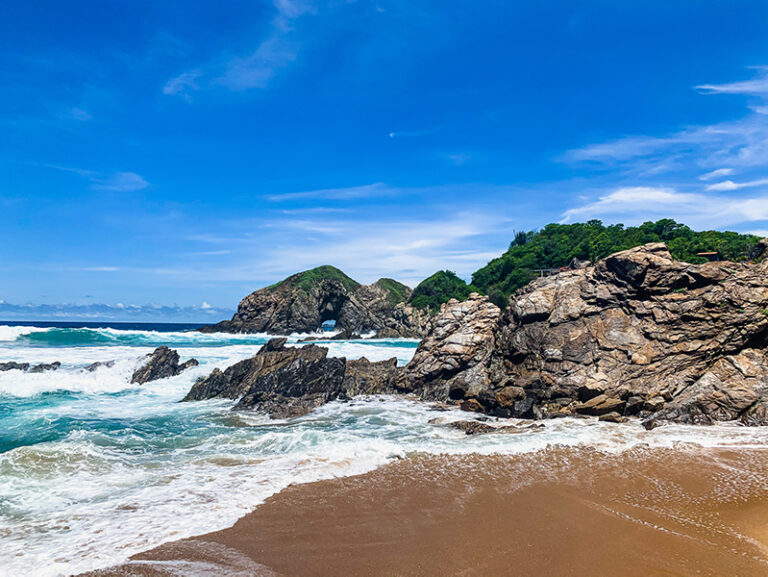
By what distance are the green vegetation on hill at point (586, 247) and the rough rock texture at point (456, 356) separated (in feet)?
85.6

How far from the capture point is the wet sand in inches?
240

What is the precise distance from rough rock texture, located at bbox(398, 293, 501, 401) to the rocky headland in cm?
7

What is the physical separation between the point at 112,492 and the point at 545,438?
11167 mm

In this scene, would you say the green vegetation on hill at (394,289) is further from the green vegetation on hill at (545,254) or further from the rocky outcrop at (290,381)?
the rocky outcrop at (290,381)

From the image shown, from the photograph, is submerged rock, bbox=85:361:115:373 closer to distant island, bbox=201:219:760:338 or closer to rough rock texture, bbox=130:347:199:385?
rough rock texture, bbox=130:347:199:385

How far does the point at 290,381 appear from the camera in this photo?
68.7 ft

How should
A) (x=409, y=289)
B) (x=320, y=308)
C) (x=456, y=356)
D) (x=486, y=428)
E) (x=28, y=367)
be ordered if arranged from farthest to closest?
(x=409, y=289) → (x=320, y=308) → (x=28, y=367) → (x=456, y=356) → (x=486, y=428)

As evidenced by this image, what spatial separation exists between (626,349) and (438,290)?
183ft

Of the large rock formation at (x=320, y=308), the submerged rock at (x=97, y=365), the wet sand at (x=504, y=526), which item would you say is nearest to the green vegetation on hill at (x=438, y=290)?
the large rock formation at (x=320, y=308)

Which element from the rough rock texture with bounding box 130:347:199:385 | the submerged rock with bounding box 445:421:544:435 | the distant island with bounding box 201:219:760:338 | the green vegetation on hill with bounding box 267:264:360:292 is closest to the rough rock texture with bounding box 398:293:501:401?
the submerged rock with bounding box 445:421:544:435

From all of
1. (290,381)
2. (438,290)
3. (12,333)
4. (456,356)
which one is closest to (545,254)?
A: (438,290)

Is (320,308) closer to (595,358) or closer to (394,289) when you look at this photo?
(394,289)

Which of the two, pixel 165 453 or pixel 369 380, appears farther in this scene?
pixel 369 380

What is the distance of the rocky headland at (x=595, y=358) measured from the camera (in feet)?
50.2
